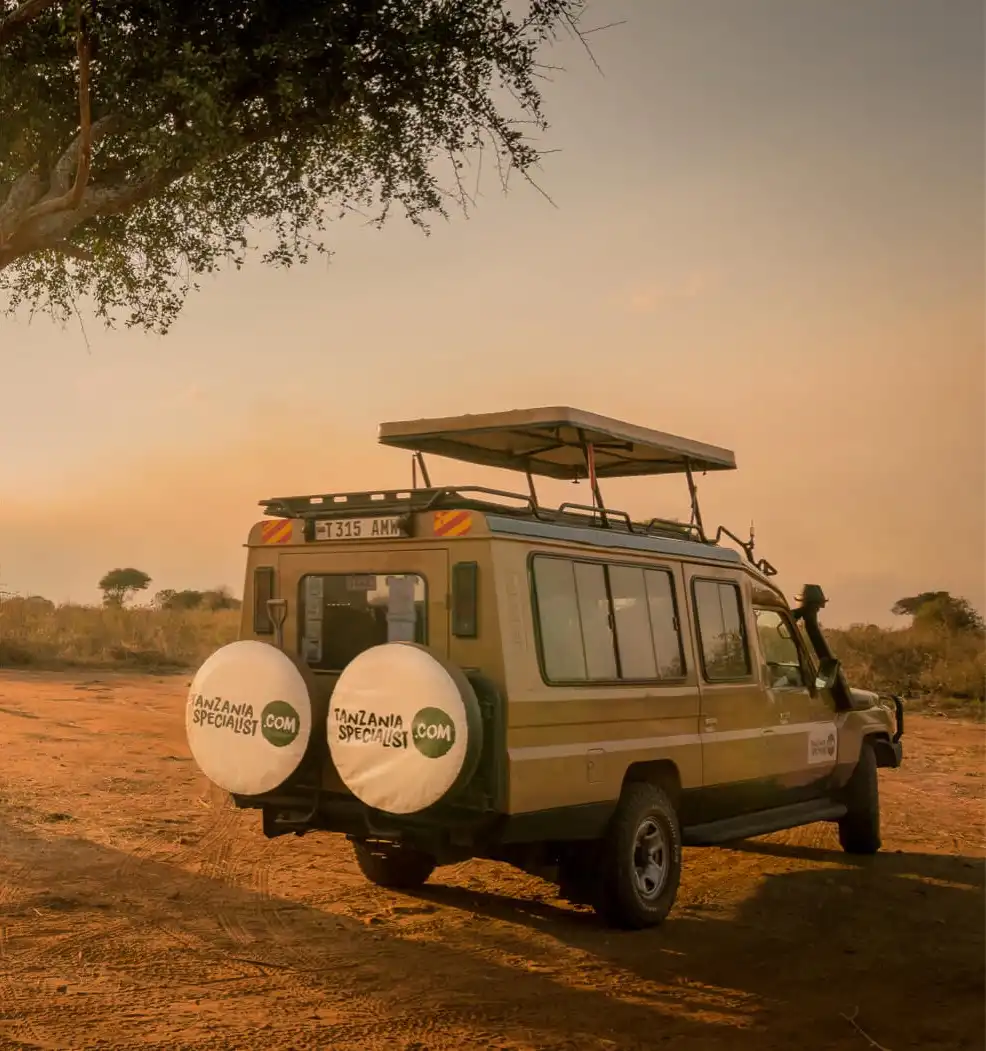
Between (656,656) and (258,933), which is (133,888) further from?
(656,656)

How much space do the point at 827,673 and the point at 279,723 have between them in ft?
15.4

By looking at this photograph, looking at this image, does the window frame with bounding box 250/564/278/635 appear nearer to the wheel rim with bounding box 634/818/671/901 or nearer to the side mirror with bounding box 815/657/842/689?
the wheel rim with bounding box 634/818/671/901

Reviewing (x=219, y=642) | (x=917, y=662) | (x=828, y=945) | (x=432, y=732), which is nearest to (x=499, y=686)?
(x=432, y=732)

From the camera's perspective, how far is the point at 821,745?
9.35 metres

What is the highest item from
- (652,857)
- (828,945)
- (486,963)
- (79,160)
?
(79,160)

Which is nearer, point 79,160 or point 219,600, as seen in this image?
point 79,160

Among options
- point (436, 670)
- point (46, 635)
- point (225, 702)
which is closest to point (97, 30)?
point (225, 702)

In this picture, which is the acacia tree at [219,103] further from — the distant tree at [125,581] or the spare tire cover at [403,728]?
the distant tree at [125,581]

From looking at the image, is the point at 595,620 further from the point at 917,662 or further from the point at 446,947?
the point at 917,662

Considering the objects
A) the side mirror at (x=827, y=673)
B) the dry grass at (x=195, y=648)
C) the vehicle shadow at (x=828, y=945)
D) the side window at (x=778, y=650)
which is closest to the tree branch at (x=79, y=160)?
the vehicle shadow at (x=828, y=945)

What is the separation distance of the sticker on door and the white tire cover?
420 cm

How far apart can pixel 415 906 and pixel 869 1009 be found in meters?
3.00

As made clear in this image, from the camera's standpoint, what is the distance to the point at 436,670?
20.7ft

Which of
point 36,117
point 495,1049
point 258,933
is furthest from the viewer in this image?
point 36,117
